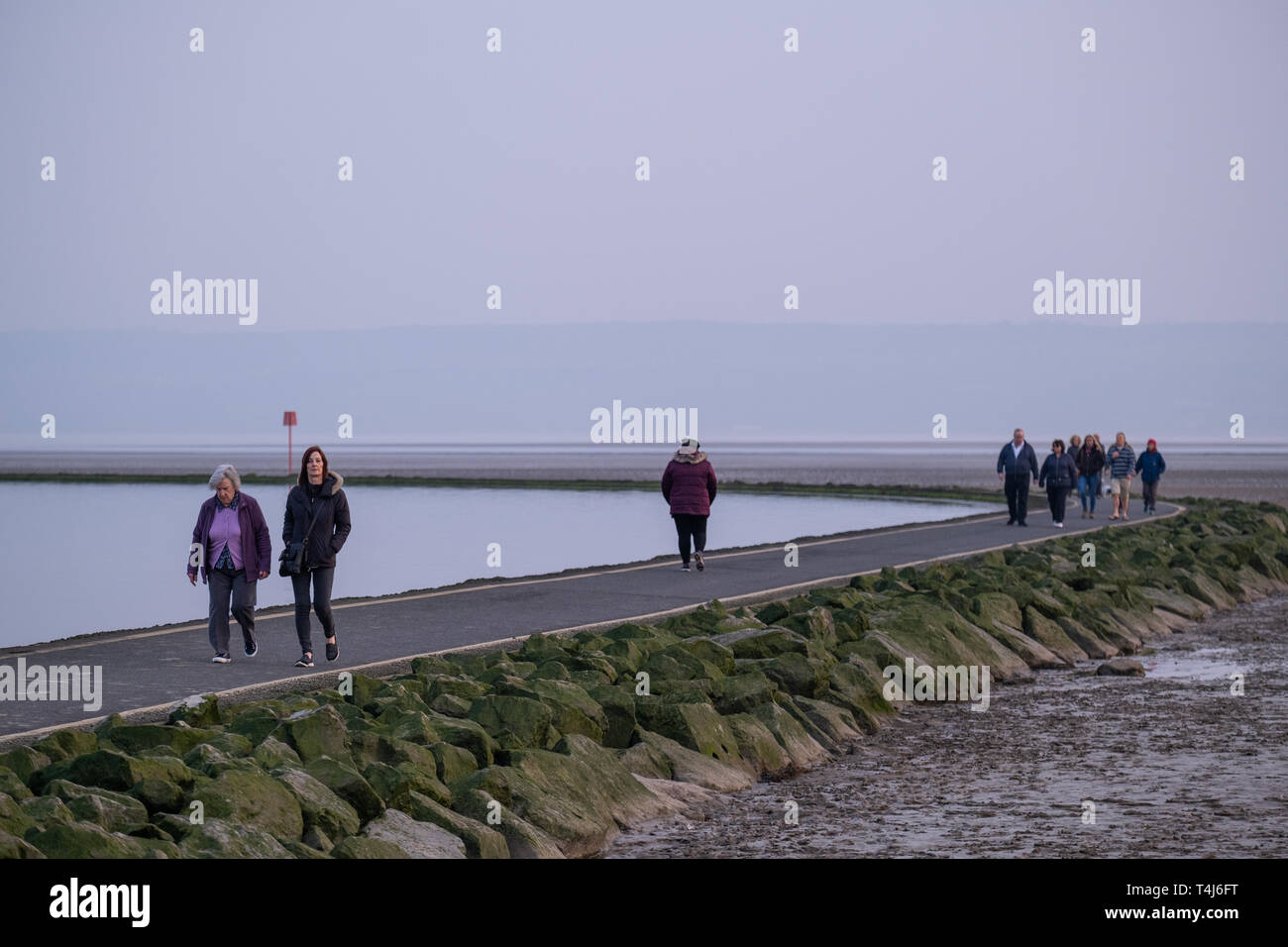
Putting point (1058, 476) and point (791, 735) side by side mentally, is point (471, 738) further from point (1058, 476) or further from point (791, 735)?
point (1058, 476)

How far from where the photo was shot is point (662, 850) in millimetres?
10039

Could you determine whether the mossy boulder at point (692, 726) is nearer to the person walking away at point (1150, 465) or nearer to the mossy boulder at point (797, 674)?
the mossy boulder at point (797, 674)

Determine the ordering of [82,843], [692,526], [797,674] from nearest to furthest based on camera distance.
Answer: [82,843] → [797,674] → [692,526]

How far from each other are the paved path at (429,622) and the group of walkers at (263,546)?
43cm

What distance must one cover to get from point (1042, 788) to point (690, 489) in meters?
11.0

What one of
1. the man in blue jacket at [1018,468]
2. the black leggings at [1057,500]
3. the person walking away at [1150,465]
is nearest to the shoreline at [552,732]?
Result: the man in blue jacket at [1018,468]

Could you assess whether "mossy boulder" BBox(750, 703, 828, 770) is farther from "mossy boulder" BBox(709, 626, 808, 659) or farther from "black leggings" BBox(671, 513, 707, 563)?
"black leggings" BBox(671, 513, 707, 563)

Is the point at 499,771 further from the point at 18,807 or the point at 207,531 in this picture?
the point at 207,531

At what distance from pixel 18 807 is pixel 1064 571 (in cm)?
1752

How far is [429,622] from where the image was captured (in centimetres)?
1703

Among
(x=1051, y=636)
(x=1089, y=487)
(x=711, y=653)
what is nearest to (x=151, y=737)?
(x=711, y=653)

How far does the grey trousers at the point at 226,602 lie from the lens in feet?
44.9

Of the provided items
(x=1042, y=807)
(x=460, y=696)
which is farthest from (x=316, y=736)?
(x=1042, y=807)

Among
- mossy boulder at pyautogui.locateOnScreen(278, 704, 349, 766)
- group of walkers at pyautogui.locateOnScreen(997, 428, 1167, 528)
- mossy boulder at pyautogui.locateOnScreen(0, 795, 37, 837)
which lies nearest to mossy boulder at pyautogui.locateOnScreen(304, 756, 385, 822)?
mossy boulder at pyautogui.locateOnScreen(278, 704, 349, 766)
